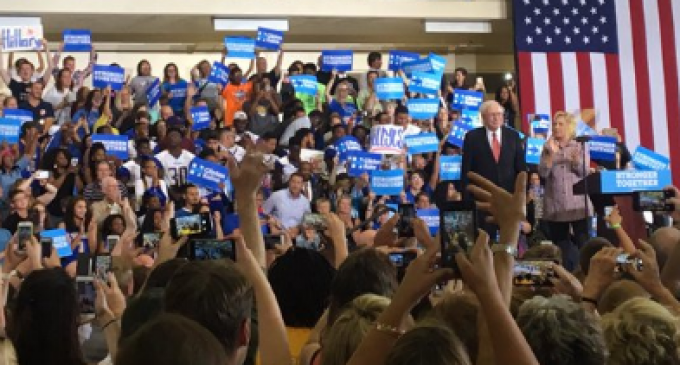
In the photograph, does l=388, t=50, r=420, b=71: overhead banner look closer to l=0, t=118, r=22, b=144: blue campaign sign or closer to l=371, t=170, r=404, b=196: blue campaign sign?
l=371, t=170, r=404, b=196: blue campaign sign

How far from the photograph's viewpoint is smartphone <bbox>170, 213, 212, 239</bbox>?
3.87 meters

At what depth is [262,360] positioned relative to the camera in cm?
277

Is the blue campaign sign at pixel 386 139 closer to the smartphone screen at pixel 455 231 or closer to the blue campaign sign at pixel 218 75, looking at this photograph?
the blue campaign sign at pixel 218 75

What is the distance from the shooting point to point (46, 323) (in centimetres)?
277

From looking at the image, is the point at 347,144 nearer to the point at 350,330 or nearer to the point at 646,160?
the point at 646,160

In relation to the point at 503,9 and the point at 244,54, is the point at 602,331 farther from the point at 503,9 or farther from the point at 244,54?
the point at 503,9

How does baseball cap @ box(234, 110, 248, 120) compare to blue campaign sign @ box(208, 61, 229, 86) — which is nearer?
baseball cap @ box(234, 110, 248, 120)

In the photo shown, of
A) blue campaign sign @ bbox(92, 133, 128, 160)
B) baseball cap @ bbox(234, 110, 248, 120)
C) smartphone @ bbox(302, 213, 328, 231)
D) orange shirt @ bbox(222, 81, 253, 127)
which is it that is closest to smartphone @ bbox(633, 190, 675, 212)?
smartphone @ bbox(302, 213, 328, 231)

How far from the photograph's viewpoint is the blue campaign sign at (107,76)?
40.9 feet

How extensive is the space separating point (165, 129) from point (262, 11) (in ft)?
15.5

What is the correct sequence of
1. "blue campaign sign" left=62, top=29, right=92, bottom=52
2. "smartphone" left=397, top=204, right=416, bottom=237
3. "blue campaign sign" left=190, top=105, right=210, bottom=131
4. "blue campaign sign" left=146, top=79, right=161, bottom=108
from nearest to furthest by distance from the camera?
"smartphone" left=397, top=204, right=416, bottom=237 < "blue campaign sign" left=190, top=105, right=210, bottom=131 < "blue campaign sign" left=62, top=29, right=92, bottom=52 < "blue campaign sign" left=146, top=79, right=161, bottom=108

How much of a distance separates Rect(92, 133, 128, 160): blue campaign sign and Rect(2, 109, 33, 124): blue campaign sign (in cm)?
100

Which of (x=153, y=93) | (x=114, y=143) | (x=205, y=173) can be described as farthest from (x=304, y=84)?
(x=205, y=173)

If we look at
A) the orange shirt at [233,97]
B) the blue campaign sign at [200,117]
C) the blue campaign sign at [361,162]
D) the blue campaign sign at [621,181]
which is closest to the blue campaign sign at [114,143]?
the blue campaign sign at [200,117]
